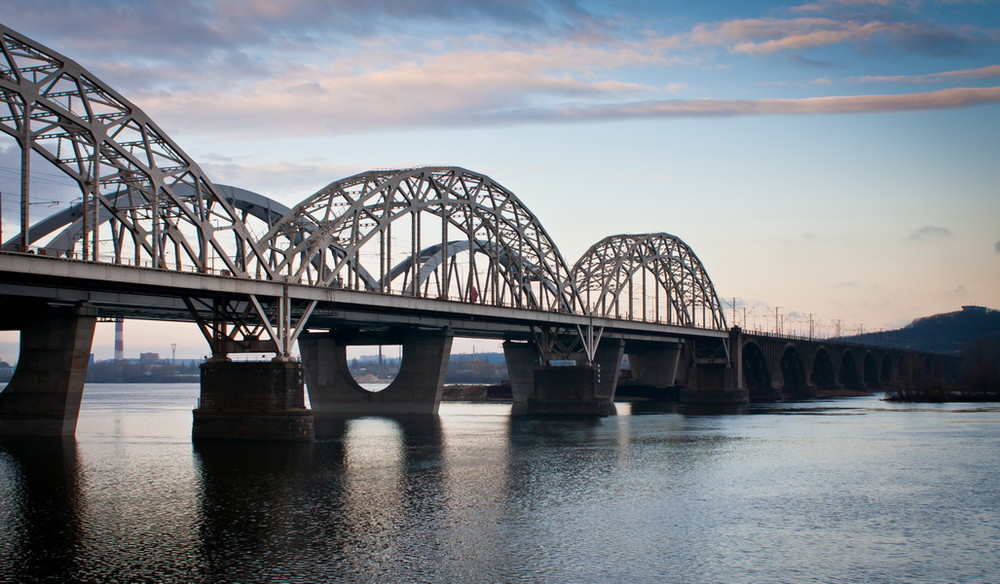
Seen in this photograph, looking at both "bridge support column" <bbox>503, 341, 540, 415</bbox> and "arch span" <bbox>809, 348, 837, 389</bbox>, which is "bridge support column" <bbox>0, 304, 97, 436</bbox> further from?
"arch span" <bbox>809, 348, 837, 389</bbox>

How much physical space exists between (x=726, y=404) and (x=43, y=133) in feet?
353

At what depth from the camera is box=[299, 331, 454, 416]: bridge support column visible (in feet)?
326

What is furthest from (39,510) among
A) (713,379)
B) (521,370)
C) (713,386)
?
(713,379)

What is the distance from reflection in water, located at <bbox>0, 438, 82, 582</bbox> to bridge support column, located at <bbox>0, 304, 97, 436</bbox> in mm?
3029

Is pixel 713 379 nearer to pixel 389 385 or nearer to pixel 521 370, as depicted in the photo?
pixel 521 370

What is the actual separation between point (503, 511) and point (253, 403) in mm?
27164

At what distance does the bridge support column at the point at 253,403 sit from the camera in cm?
6153

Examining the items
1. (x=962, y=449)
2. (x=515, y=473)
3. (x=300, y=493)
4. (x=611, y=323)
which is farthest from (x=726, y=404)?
(x=300, y=493)

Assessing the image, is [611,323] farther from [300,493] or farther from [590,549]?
[590,549]

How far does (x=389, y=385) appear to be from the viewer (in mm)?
101562

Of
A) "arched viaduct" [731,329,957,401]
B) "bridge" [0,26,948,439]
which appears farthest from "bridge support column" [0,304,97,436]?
"arched viaduct" [731,329,957,401]

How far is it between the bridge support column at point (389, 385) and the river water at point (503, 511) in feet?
94.1

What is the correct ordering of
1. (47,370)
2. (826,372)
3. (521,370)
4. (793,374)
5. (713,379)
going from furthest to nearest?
(826,372), (793,374), (713,379), (521,370), (47,370)

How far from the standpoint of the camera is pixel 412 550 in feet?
106
